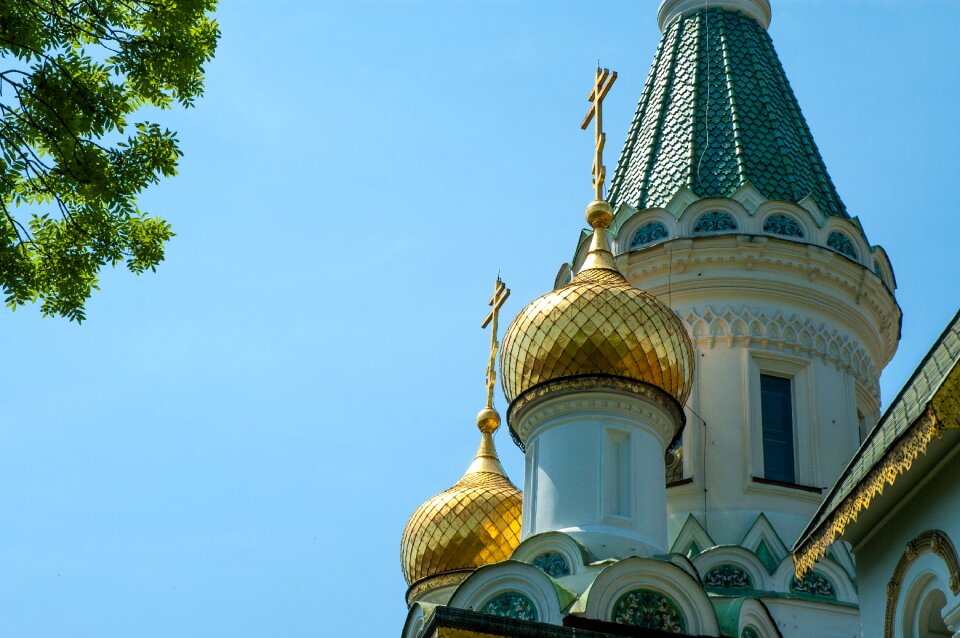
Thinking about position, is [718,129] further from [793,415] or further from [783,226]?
[793,415]

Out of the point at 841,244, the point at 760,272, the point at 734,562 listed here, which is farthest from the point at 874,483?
the point at 841,244

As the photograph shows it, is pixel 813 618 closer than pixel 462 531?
Yes

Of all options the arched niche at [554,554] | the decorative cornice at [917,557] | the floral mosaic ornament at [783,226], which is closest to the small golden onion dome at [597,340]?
the arched niche at [554,554]

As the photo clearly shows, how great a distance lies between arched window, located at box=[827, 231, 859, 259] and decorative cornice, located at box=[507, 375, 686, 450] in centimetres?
329

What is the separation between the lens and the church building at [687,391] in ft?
41.3

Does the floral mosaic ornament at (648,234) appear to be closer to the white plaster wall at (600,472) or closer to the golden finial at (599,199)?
the golden finial at (599,199)

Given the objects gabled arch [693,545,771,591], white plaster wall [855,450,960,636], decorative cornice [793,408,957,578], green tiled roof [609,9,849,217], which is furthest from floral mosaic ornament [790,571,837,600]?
decorative cornice [793,408,957,578]

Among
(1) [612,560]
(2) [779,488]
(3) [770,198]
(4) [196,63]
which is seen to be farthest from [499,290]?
(4) [196,63]

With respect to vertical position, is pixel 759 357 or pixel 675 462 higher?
pixel 759 357

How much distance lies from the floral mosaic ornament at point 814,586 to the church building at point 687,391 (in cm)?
2

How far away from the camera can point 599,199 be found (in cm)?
1512

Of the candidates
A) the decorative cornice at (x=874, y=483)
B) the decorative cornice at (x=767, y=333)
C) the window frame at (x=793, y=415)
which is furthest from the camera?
the decorative cornice at (x=767, y=333)

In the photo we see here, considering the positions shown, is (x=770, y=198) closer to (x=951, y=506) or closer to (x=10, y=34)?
(x=951, y=506)

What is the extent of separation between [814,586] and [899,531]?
6.56m
